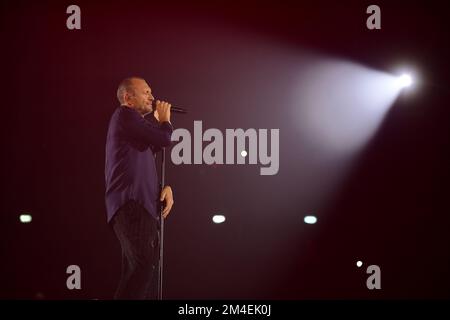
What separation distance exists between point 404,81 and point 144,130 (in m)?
1.68

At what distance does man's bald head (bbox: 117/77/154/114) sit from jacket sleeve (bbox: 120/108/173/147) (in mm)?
135

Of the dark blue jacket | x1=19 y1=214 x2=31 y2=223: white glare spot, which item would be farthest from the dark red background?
the dark blue jacket

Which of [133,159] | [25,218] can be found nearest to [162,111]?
[133,159]

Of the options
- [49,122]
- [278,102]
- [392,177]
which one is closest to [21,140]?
[49,122]

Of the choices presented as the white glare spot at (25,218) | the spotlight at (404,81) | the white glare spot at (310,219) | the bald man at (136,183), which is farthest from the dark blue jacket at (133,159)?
the spotlight at (404,81)

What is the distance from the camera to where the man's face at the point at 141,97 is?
409 centimetres

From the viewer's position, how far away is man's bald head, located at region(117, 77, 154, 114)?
4089mm

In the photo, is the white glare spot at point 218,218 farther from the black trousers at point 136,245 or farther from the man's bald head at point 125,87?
the man's bald head at point 125,87

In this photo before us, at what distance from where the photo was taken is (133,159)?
3.91 meters

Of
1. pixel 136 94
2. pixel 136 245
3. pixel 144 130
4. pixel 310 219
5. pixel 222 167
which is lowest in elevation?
pixel 136 245

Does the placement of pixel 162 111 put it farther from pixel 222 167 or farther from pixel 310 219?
pixel 310 219

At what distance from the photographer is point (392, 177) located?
416 cm
